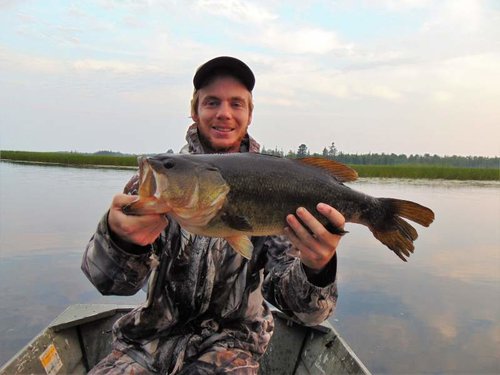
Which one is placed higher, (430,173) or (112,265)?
(112,265)

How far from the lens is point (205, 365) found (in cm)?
300

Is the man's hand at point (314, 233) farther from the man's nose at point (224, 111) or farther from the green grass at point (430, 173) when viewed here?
the green grass at point (430, 173)

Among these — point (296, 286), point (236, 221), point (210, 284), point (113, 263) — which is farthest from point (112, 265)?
point (296, 286)

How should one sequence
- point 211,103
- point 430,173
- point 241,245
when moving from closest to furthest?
point 241,245, point 211,103, point 430,173

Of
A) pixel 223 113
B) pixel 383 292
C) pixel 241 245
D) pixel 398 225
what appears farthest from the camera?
pixel 383 292

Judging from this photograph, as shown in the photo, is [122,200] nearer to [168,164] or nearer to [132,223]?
[132,223]

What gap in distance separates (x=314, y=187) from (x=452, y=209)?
17.3 metres

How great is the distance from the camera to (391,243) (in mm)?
2779

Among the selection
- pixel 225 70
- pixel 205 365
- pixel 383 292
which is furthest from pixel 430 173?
pixel 205 365

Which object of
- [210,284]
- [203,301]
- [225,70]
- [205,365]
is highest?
[225,70]

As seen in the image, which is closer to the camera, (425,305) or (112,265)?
(112,265)

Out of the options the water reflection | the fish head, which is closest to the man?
the fish head

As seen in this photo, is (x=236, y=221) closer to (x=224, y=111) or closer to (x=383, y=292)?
(x=224, y=111)

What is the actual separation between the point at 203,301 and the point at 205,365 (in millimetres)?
410
